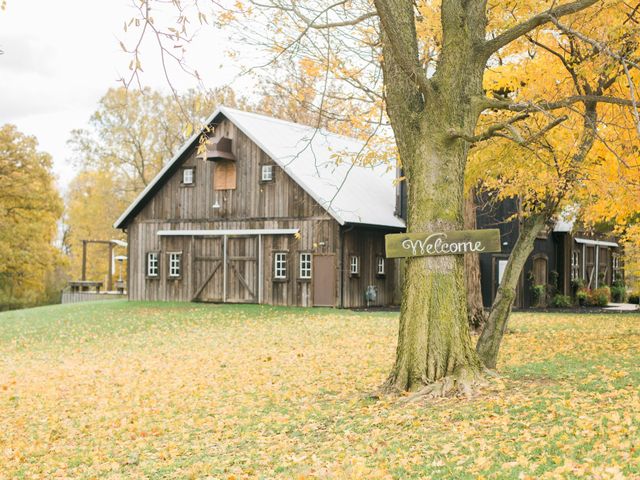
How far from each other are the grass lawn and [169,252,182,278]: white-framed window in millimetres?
12181

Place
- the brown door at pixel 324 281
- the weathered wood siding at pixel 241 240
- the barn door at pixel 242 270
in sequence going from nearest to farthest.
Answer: the brown door at pixel 324 281, the weathered wood siding at pixel 241 240, the barn door at pixel 242 270

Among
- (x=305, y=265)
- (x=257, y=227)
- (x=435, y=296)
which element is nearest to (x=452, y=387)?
(x=435, y=296)

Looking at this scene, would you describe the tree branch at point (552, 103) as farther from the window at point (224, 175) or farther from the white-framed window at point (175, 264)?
the white-framed window at point (175, 264)

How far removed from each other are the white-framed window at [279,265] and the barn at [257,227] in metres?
0.04

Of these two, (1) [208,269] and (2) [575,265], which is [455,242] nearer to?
(1) [208,269]

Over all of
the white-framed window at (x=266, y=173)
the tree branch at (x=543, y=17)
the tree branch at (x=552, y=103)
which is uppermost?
the white-framed window at (x=266, y=173)

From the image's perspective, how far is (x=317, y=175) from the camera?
28844 mm

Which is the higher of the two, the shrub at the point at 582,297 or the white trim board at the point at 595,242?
the white trim board at the point at 595,242

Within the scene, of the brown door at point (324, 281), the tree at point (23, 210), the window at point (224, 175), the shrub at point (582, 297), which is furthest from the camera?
the tree at point (23, 210)

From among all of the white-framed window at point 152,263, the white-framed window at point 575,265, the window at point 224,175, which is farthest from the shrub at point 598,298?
the white-framed window at point 152,263

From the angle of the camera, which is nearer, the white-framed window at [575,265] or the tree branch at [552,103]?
the tree branch at [552,103]

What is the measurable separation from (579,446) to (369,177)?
2962cm

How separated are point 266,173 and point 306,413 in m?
21.3

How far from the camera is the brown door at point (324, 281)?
2948 cm
